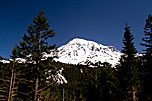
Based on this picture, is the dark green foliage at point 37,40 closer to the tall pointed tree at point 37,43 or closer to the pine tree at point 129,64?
the tall pointed tree at point 37,43

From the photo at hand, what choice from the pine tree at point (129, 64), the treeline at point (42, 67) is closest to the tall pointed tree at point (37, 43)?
the treeline at point (42, 67)

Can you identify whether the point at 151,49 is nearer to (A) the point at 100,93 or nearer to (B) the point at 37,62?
(B) the point at 37,62

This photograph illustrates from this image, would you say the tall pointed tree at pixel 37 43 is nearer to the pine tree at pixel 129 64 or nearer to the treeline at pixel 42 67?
the treeline at pixel 42 67

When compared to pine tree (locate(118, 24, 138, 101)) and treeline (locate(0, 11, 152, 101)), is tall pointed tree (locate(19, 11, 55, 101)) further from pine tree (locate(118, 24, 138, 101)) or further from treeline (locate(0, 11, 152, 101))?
pine tree (locate(118, 24, 138, 101))

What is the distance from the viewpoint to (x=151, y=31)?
2556 cm

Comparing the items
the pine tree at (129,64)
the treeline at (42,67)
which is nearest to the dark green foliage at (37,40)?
the treeline at (42,67)

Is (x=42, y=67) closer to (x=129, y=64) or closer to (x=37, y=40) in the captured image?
(x=37, y=40)

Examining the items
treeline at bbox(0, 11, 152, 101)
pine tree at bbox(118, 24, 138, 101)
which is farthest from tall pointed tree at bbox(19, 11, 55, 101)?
pine tree at bbox(118, 24, 138, 101)

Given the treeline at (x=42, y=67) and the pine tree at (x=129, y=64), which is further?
the pine tree at (x=129, y=64)

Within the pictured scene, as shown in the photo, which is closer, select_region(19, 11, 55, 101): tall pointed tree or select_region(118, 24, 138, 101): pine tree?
select_region(19, 11, 55, 101): tall pointed tree

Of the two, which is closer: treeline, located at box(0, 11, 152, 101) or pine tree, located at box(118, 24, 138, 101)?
treeline, located at box(0, 11, 152, 101)

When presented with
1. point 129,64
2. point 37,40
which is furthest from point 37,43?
point 129,64

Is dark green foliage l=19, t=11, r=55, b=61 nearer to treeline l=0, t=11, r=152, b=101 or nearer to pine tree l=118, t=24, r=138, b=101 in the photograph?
treeline l=0, t=11, r=152, b=101

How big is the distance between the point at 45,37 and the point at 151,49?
16963 millimetres
